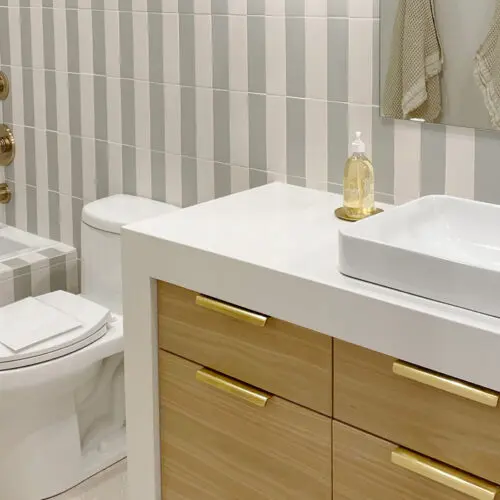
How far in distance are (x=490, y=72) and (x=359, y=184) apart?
353 millimetres

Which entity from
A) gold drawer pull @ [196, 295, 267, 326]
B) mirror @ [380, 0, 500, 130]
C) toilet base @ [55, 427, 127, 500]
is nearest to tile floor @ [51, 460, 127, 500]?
toilet base @ [55, 427, 127, 500]

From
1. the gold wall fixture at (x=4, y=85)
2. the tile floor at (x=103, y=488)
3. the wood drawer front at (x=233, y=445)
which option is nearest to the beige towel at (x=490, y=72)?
A: the wood drawer front at (x=233, y=445)

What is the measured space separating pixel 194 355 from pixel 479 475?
0.64 m

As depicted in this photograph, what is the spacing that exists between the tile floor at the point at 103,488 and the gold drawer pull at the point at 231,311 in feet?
3.06

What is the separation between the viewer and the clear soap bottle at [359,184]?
1872 millimetres

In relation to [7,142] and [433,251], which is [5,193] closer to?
[7,142]

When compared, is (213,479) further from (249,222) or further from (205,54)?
(205,54)

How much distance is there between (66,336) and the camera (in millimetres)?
2303

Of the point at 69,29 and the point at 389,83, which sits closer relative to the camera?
the point at 389,83

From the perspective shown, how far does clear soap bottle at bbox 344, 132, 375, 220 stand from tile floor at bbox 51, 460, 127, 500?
109cm

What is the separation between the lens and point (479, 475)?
4.71 feet

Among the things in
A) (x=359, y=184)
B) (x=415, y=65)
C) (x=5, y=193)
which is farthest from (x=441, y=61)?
(x=5, y=193)

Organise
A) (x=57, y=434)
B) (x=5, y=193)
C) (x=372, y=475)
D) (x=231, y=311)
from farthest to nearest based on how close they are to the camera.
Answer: (x=5, y=193)
(x=57, y=434)
(x=231, y=311)
(x=372, y=475)

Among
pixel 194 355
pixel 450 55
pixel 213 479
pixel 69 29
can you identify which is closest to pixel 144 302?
pixel 194 355
